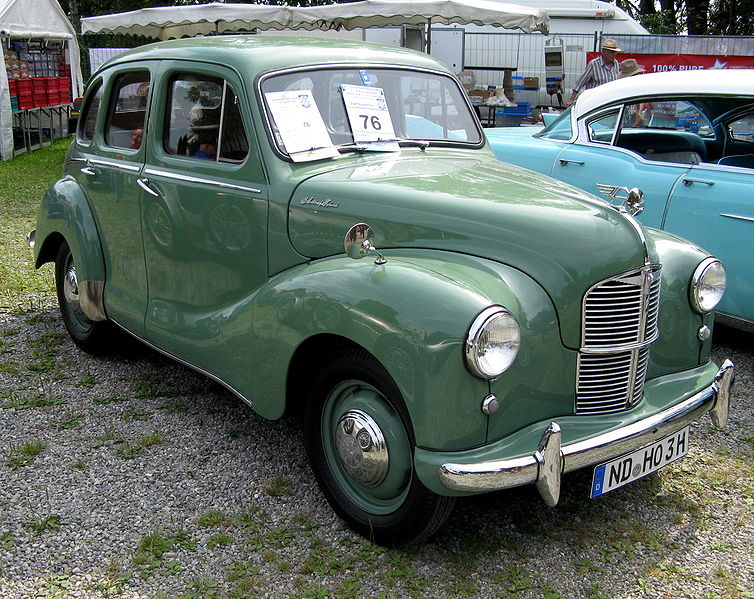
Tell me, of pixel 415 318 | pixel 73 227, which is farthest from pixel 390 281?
pixel 73 227

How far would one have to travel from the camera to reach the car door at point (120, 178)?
13.5 feet

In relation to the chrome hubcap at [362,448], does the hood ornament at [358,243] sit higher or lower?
higher

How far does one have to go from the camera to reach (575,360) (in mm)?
2795

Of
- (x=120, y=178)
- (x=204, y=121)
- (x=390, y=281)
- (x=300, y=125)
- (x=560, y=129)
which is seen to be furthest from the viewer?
(x=560, y=129)

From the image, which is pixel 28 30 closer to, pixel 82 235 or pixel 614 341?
pixel 82 235

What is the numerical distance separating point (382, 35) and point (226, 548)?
1459 cm

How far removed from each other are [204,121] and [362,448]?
1.83m

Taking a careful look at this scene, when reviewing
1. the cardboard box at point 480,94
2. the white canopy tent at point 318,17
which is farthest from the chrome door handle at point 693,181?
the cardboard box at point 480,94

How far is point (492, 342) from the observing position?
254 cm

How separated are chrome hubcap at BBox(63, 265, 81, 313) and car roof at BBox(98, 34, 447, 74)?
139cm

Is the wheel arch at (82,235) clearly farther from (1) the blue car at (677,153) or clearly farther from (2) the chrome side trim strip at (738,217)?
(2) the chrome side trim strip at (738,217)

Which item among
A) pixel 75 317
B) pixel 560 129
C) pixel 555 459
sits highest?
pixel 560 129

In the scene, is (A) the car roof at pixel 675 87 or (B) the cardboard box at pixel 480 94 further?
(B) the cardboard box at pixel 480 94

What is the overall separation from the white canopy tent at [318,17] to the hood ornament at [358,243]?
9.53 m
